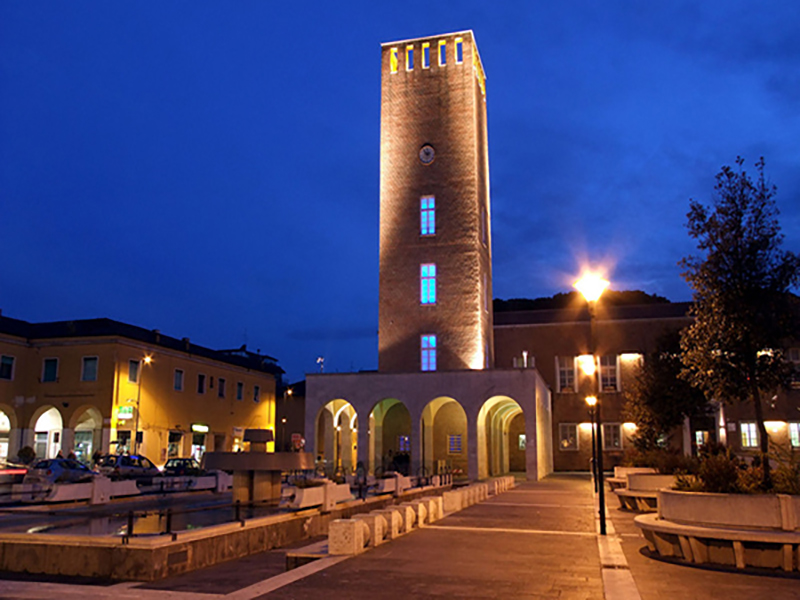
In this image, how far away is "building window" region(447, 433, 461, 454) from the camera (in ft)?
138

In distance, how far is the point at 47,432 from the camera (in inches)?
1601

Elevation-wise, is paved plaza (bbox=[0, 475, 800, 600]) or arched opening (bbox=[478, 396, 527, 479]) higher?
arched opening (bbox=[478, 396, 527, 479])

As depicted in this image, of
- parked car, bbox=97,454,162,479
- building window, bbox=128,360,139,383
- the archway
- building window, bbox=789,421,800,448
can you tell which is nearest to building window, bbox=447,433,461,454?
parked car, bbox=97,454,162,479

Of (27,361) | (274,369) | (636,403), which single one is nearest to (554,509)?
(636,403)

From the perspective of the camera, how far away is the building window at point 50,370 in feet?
131

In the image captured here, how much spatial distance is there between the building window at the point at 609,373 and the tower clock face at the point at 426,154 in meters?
17.6

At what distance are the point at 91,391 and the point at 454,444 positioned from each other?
20.3 meters

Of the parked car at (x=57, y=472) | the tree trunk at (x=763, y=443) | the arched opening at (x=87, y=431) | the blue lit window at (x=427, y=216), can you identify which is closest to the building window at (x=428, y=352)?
the blue lit window at (x=427, y=216)

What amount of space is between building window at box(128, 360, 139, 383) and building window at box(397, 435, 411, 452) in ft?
50.4

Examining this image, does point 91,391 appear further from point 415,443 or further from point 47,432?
point 415,443

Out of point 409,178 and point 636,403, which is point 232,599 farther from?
point 409,178

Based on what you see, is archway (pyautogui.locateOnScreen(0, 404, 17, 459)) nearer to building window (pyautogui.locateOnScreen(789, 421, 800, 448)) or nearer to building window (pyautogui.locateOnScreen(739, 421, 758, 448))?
building window (pyautogui.locateOnScreen(739, 421, 758, 448))

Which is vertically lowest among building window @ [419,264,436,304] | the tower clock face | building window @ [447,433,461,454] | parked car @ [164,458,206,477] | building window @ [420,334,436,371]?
parked car @ [164,458,206,477]

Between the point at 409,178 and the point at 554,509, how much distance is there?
1000 inches
